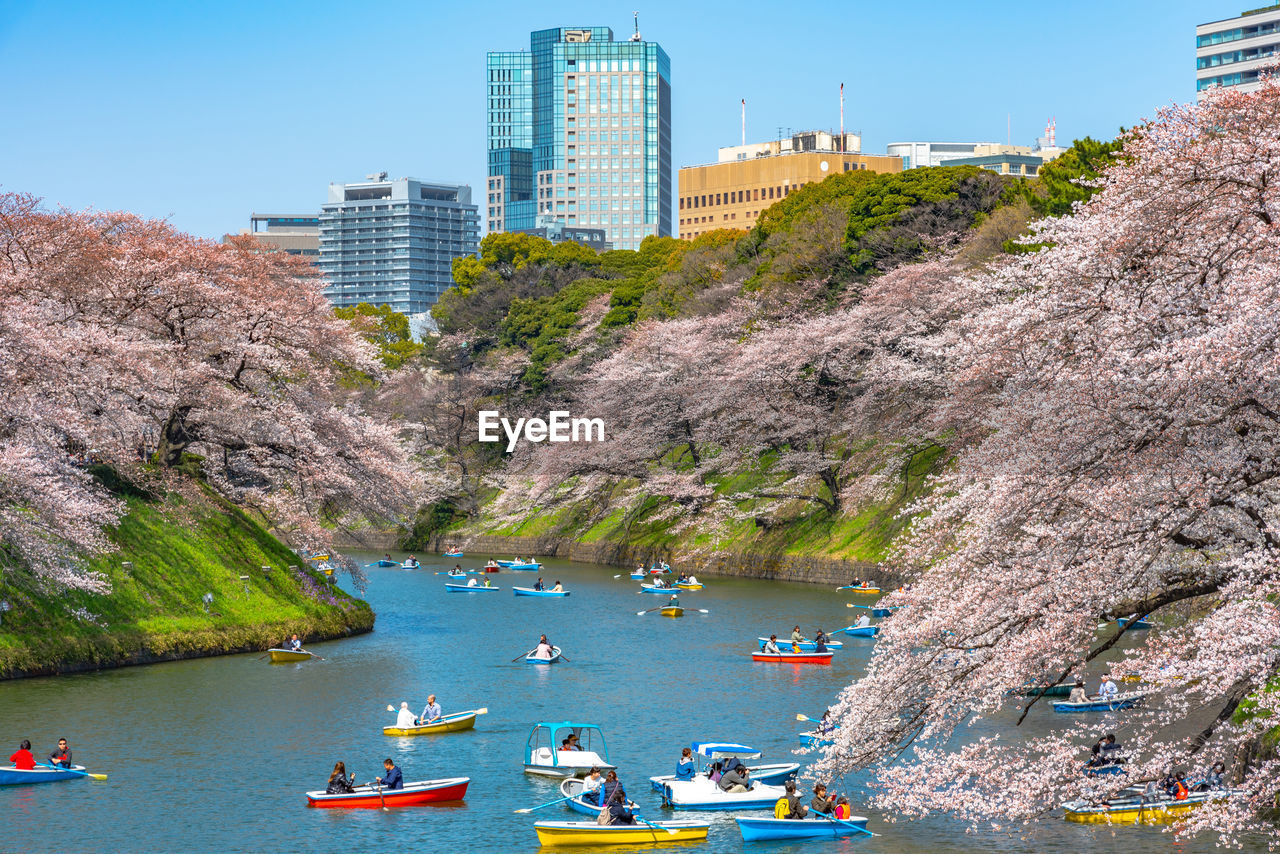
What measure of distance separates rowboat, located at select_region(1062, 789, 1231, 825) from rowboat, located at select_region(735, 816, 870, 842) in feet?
13.2

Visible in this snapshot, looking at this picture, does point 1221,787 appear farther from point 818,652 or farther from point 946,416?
point 946,416

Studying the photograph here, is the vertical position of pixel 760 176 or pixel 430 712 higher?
pixel 760 176

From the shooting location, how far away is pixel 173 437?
1875 inches

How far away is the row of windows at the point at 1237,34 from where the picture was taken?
4980 inches

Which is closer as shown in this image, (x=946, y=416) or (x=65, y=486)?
(x=65, y=486)

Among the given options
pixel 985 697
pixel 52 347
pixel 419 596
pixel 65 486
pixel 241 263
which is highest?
pixel 241 263

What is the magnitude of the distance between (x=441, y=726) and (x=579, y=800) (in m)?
8.17

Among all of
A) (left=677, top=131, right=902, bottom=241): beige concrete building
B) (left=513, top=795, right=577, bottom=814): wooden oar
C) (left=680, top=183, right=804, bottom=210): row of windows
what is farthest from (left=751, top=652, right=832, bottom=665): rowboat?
(left=680, top=183, right=804, bottom=210): row of windows

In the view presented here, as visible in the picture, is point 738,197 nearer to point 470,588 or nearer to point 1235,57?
point 1235,57

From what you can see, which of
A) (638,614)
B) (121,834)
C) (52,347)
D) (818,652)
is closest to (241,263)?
(52,347)

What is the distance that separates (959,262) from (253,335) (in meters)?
34.6

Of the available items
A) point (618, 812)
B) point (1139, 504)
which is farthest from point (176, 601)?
point (1139, 504)

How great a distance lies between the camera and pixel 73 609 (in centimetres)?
3931

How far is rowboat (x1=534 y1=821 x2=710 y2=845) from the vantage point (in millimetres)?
24906
